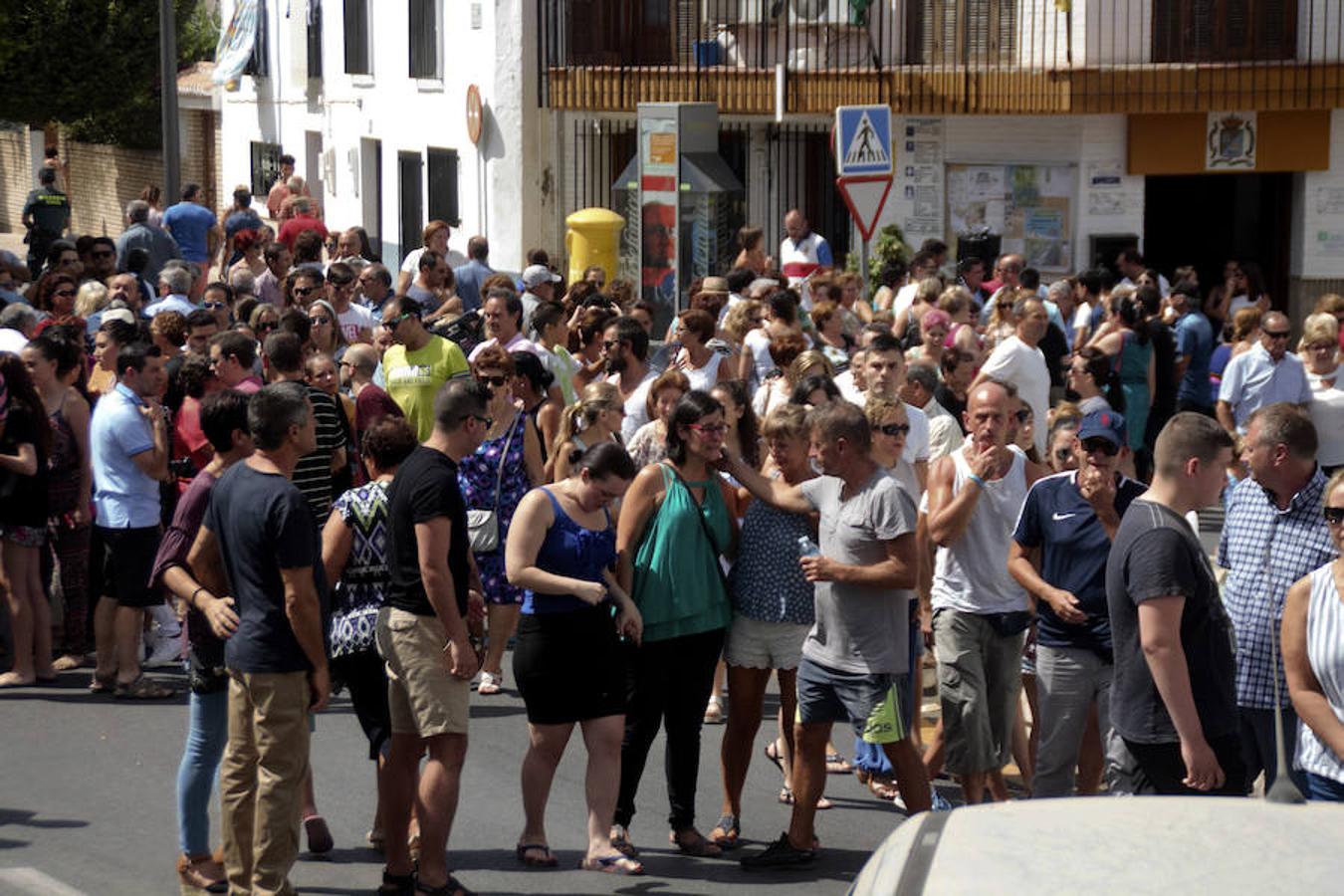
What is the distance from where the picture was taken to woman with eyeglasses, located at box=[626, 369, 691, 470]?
9336mm

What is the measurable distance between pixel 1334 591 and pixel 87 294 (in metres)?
9.53

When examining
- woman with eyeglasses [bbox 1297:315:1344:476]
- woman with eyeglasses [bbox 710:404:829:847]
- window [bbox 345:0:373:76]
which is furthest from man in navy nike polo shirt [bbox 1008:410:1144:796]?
window [bbox 345:0:373:76]

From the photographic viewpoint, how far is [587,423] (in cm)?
903

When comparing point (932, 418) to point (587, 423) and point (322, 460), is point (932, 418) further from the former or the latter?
point (322, 460)

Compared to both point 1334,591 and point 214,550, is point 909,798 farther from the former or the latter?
point 214,550

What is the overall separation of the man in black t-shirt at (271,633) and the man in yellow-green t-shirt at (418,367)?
4326mm

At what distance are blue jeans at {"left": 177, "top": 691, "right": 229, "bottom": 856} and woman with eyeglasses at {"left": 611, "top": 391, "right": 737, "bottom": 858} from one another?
5.15 feet

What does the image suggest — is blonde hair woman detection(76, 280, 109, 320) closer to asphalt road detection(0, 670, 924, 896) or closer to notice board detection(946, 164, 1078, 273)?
asphalt road detection(0, 670, 924, 896)

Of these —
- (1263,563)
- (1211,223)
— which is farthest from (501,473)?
(1211,223)

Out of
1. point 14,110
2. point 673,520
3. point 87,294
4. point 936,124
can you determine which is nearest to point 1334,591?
point 673,520

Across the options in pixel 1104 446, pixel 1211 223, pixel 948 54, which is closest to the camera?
pixel 1104 446

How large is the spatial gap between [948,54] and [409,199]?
8.45 metres

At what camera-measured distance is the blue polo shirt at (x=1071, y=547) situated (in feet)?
24.8

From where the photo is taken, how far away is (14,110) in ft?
119
